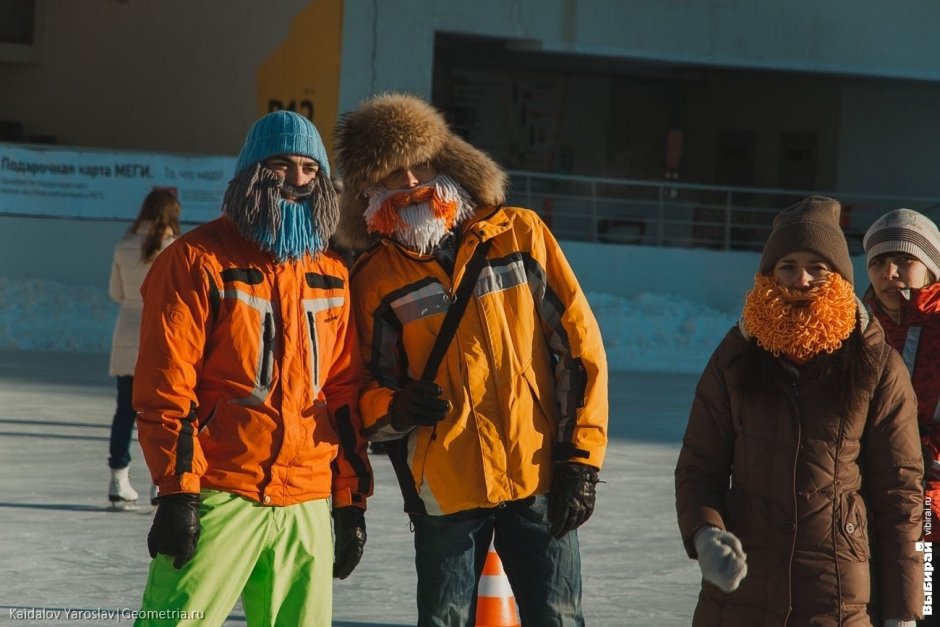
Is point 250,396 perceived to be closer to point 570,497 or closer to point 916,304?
point 570,497

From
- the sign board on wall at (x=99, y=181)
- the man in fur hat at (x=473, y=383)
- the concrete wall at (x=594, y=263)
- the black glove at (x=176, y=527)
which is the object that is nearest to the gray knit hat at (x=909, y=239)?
the man in fur hat at (x=473, y=383)

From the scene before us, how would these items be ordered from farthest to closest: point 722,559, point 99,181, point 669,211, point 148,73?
point 148,73, point 669,211, point 99,181, point 722,559

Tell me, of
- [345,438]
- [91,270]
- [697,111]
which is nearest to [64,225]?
[91,270]

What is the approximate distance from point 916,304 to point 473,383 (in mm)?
1335

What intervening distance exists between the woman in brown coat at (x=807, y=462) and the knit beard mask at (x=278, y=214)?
1.08 m

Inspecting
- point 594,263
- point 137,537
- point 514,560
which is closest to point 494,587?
point 514,560

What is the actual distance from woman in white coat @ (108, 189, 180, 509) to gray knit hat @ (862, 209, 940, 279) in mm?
4692

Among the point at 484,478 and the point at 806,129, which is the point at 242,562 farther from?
the point at 806,129

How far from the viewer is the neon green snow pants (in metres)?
3.60

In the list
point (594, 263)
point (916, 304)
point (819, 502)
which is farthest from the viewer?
point (594, 263)

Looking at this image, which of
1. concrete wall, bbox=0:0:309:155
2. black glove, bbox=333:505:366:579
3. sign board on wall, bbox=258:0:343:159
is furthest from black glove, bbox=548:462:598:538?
concrete wall, bbox=0:0:309:155

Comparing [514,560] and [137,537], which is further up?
[514,560]

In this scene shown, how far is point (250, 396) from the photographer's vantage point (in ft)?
12.0

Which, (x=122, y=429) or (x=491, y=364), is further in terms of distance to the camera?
(x=122, y=429)
